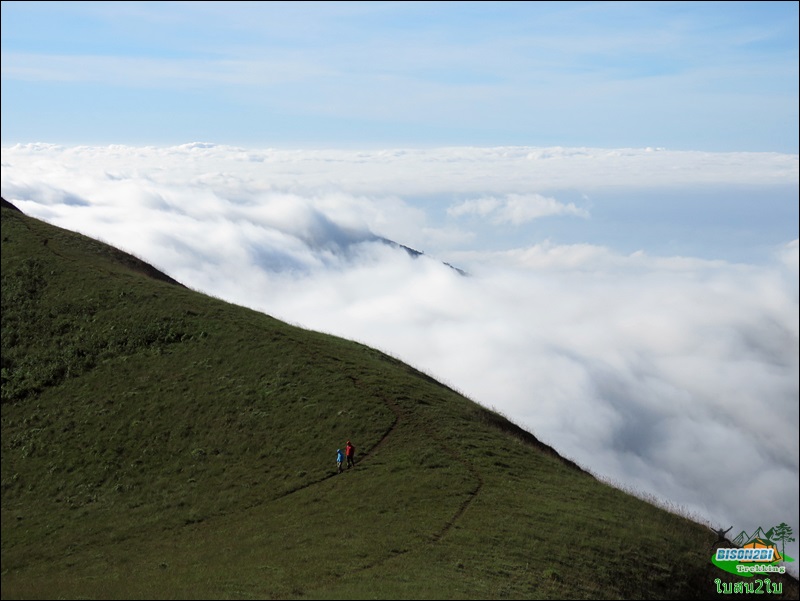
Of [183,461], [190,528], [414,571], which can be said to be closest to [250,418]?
[183,461]

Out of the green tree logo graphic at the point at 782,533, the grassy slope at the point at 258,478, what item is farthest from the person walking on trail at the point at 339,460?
the green tree logo graphic at the point at 782,533

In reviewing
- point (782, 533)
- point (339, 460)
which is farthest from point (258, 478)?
point (782, 533)

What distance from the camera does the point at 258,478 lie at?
4500cm

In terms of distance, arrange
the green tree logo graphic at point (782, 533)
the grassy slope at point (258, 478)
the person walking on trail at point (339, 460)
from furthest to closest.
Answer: the person walking on trail at point (339, 460), the green tree logo graphic at point (782, 533), the grassy slope at point (258, 478)

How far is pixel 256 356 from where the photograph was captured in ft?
194

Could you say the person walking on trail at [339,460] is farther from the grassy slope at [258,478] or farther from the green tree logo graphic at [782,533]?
the green tree logo graphic at [782,533]

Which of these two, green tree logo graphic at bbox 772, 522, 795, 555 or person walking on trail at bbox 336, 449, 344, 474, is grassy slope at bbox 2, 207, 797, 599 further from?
green tree logo graphic at bbox 772, 522, 795, 555

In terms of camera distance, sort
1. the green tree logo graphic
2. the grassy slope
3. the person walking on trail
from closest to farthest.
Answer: the grassy slope < the green tree logo graphic < the person walking on trail

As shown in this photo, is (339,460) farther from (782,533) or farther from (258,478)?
(782,533)

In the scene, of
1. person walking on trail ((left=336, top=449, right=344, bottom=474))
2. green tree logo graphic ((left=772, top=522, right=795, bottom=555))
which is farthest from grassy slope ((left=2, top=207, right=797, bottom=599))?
green tree logo graphic ((left=772, top=522, right=795, bottom=555))

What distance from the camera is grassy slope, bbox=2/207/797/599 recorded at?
3447cm

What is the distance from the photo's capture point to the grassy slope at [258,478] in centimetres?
3447

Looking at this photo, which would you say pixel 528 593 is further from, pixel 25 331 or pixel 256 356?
pixel 25 331

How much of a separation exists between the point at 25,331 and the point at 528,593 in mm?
48473
